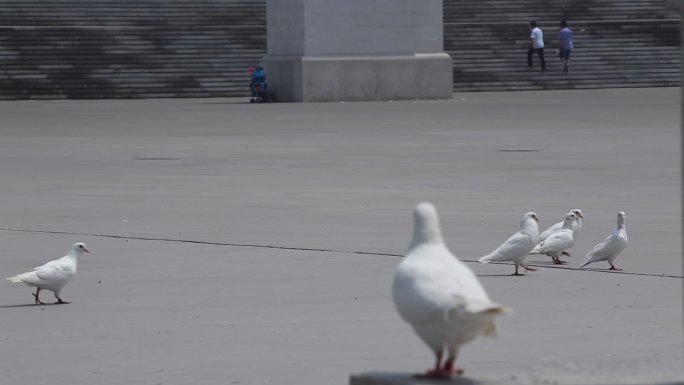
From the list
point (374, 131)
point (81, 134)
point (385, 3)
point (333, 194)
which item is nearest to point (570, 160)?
point (333, 194)

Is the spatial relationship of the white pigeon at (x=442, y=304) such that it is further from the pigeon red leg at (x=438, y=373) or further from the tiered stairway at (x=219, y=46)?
the tiered stairway at (x=219, y=46)

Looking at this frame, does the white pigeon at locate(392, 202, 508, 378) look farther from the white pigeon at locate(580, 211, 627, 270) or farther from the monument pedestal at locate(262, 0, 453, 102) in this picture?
the monument pedestal at locate(262, 0, 453, 102)

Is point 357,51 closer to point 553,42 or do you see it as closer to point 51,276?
point 553,42

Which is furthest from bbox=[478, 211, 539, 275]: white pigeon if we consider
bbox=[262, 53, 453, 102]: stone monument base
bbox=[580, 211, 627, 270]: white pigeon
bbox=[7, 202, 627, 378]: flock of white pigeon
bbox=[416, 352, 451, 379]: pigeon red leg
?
bbox=[262, 53, 453, 102]: stone monument base

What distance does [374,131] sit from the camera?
31.3 meters

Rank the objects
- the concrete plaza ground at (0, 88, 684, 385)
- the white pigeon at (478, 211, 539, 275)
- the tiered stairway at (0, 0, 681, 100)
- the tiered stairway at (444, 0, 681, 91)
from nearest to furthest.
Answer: the concrete plaza ground at (0, 88, 684, 385) → the white pigeon at (478, 211, 539, 275) → the tiered stairway at (0, 0, 681, 100) → the tiered stairway at (444, 0, 681, 91)

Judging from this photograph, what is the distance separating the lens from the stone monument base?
150ft

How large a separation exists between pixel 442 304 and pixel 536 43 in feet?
153

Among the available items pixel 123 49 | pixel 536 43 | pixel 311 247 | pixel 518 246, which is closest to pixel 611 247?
pixel 518 246

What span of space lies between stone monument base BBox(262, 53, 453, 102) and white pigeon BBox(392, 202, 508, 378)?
40412 millimetres

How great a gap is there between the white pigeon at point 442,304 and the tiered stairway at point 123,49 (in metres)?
43.4

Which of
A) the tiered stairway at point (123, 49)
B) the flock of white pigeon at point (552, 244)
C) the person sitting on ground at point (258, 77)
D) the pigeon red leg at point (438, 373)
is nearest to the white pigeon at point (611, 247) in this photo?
the flock of white pigeon at point (552, 244)

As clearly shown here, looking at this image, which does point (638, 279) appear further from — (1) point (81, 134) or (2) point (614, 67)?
(2) point (614, 67)

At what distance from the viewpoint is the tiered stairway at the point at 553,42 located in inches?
2060
